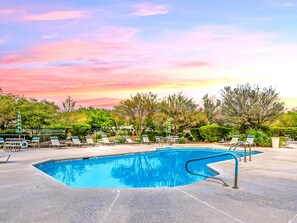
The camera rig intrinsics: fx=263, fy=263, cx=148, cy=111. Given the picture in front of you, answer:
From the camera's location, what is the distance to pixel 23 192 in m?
5.78

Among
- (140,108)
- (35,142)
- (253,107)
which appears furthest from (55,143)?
(253,107)

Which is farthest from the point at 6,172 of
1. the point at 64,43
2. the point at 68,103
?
the point at 68,103

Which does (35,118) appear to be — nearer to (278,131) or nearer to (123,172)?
(123,172)

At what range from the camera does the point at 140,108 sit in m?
27.1

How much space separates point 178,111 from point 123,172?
15939 mm

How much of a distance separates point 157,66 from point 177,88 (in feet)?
27.4

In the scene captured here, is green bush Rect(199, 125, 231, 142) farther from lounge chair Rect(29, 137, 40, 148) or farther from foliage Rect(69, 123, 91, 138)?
lounge chair Rect(29, 137, 40, 148)

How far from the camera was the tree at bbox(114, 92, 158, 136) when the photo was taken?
2689 cm

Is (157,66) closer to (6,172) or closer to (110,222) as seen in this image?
(6,172)

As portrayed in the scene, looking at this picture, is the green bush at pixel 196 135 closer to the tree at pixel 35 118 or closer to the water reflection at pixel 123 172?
the water reflection at pixel 123 172

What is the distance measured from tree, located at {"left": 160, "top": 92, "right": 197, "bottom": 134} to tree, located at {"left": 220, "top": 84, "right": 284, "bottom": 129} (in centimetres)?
450

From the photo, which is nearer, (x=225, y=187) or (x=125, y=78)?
(x=225, y=187)

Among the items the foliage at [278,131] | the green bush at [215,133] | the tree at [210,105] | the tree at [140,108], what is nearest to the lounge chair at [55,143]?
the tree at [140,108]

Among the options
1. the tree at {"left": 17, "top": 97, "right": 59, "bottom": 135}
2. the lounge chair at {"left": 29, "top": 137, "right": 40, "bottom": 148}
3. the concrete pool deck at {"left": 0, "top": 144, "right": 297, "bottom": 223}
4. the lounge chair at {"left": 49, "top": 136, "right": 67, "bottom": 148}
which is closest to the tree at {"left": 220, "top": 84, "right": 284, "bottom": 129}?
the lounge chair at {"left": 49, "top": 136, "right": 67, "bottom": 148}
